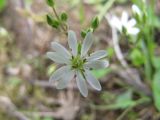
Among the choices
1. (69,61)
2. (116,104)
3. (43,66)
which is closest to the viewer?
(69,61)

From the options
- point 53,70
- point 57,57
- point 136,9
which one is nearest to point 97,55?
point 57,57

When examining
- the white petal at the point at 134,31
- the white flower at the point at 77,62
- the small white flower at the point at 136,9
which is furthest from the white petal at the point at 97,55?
the white petal at the point at 134,31

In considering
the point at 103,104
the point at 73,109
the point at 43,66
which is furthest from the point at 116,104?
Answer: the point at 43,66

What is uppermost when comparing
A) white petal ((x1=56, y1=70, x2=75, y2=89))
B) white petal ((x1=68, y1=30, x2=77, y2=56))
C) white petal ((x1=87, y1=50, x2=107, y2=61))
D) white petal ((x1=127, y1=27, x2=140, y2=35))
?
white petal ((x1=127, y1=27, x2=140, y2=35))

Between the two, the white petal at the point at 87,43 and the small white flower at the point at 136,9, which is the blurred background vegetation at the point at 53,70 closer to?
the small white flower at the point at 136,9

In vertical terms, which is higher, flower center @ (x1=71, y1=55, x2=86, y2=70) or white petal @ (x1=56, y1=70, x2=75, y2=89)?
flower center @ (x1=71, y1=55, x2=86, y2=70)

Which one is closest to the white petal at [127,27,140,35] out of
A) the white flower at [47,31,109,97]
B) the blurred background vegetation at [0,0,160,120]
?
the blurred background vegetation at [0,0,160,120]

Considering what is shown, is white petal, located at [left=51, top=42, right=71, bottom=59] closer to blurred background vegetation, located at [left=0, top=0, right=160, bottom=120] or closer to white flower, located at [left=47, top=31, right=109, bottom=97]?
white flower, located at [left=47, top=31, right=109, bottom=97]

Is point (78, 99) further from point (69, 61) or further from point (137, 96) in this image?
point (69, 61)
